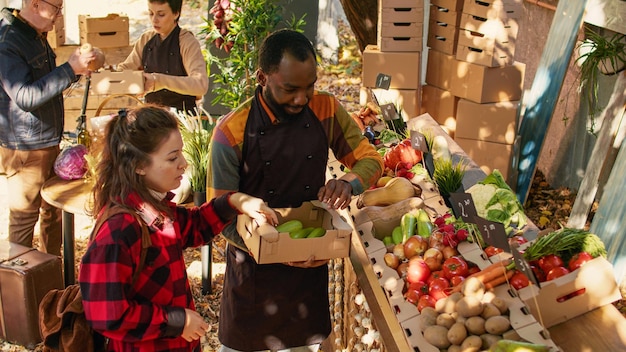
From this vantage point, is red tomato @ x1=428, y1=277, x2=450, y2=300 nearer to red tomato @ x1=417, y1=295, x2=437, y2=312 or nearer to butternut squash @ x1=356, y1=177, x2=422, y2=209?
red tomato @ x1=417, y1=295, x2=437, y2=312

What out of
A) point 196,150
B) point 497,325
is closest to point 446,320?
point 497,325

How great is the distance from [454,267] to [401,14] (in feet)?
12.3

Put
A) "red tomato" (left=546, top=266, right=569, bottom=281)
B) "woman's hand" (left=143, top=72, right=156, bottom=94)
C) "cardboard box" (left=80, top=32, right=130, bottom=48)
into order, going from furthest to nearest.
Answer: "cardboard box" (left=80, top=32, right=130, bottom=48)
"woman's hand" (left=143, top=72, right=156, bottom=94)
"red tomato" (left=546, top=266, right=569, bottom=281)

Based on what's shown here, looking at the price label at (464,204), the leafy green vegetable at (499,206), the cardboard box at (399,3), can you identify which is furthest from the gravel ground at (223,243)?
the cardboard box at (399,3)

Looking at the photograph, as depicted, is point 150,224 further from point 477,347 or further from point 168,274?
point 477,347

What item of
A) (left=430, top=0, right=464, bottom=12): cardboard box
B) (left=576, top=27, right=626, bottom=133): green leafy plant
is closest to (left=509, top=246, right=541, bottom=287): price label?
(left=576, top=27, right=626, bottom=133): green leafy plant

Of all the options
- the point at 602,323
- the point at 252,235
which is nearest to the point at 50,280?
the point at 252,235

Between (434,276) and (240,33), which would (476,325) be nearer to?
(434,276)

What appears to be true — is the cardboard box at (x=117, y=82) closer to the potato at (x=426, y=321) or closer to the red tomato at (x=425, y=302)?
the red tomato at (x=425, y=302)

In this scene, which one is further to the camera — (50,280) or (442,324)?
(50,280)

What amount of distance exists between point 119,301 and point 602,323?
1.67 m

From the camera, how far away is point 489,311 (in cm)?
251

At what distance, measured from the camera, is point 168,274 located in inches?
97.8

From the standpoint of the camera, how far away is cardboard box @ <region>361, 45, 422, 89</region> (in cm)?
629
